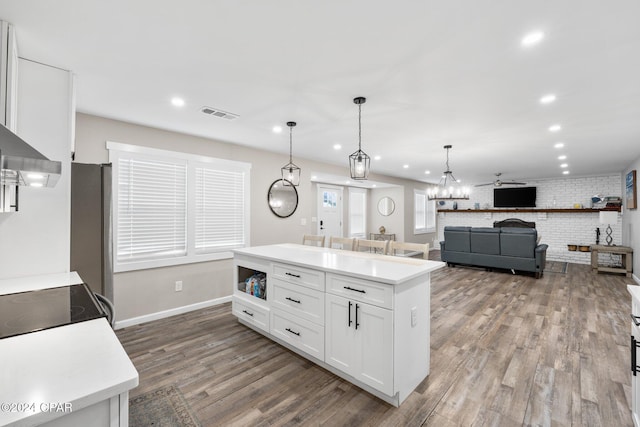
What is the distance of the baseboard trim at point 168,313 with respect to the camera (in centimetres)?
329

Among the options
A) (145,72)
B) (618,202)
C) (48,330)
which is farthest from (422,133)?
(618,202)

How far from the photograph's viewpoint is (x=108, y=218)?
2.52 m

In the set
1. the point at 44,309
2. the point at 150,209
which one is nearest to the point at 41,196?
the point at 44,309

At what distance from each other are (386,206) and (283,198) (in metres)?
4.66

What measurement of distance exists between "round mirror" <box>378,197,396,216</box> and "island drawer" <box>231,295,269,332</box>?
6.27 m

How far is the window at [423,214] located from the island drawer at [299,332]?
7.10m

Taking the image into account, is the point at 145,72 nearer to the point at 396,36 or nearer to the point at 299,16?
the point at 299,16

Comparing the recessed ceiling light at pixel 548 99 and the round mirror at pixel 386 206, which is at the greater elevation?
the recessed ceiling light at pixel 548 99

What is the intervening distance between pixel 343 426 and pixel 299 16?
247cm

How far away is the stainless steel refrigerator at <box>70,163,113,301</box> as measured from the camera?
2.38m

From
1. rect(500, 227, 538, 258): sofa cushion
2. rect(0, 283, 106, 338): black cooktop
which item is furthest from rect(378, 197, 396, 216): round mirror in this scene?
rect(0, 283, 106, 338): black cooktop

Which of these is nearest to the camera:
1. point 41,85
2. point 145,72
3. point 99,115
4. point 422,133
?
point 41,85

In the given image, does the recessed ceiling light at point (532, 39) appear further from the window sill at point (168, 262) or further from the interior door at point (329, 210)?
the interior door at point (329, 210)

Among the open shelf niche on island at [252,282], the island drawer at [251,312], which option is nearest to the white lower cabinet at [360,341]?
the island drawer at [251,312]
